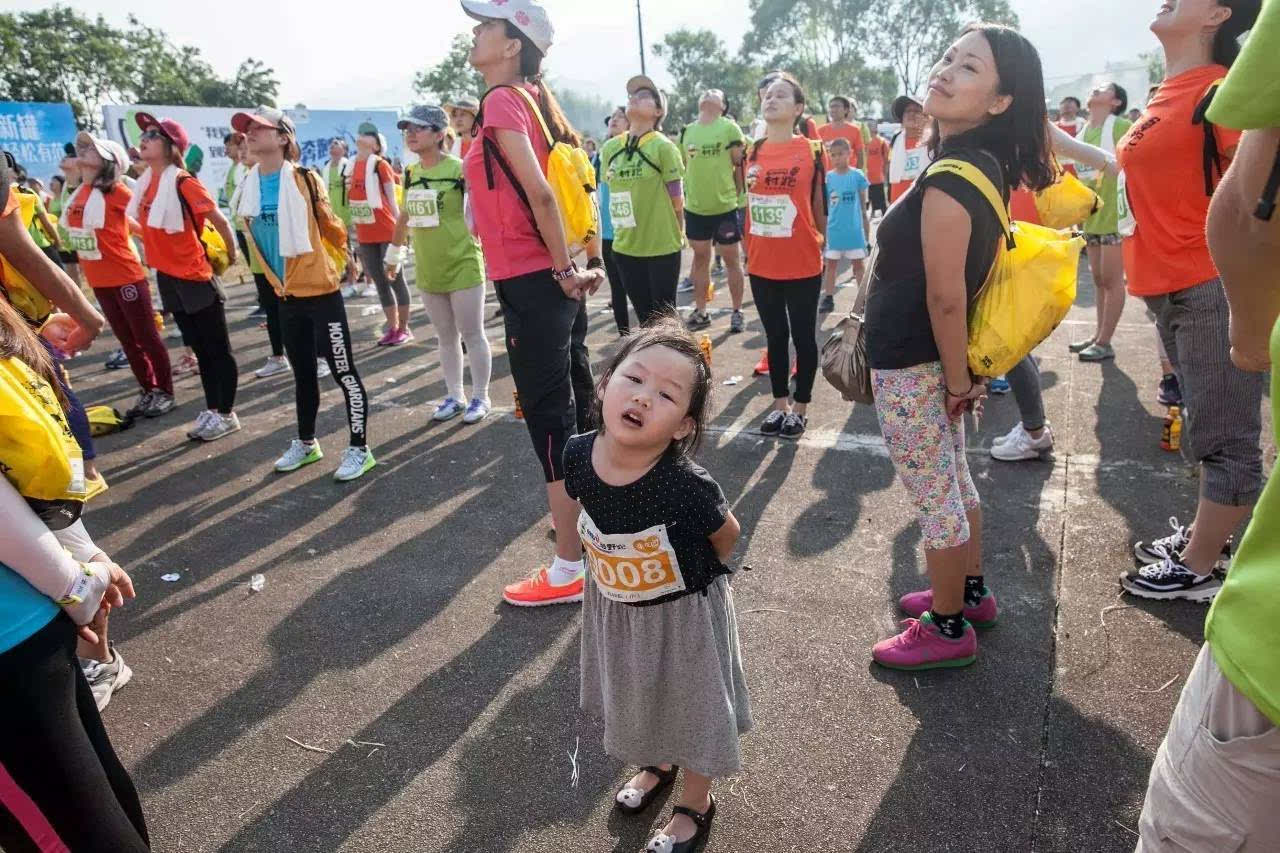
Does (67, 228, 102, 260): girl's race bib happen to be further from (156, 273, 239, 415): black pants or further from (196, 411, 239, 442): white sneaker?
(196, 411, 239, 442): white sneaker

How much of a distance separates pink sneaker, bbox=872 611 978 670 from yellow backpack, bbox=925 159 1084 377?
0.93m

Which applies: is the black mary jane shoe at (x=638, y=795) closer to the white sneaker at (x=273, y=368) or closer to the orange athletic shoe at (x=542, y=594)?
the orange athletic shoe at (x=542, y=594)

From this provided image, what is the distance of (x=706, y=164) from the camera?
7242mm

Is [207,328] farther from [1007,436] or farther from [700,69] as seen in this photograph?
[700,69]

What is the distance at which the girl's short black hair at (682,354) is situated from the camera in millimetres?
1927

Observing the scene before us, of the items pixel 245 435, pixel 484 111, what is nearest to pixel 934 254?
pixel 484 111

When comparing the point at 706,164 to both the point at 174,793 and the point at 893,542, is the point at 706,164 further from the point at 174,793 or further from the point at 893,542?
the point at 174,793

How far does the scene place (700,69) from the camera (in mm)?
67250

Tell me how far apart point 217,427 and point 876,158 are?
33.0ft

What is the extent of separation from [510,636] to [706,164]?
210 inches

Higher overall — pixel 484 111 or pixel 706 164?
pixel 484 111

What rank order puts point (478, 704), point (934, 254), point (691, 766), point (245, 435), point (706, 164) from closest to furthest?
point (691, 766) → point (934, 254) → point (478, 704) → point (245, 435) → point (706, 164)

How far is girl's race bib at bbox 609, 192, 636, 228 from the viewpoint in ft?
19.4

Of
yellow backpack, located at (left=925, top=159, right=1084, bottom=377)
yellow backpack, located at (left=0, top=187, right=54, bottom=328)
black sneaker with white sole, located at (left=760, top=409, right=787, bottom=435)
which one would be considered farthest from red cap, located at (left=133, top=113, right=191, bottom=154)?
yellow backpack, located at (left=925, top=159, right=1084, bottom=377)
